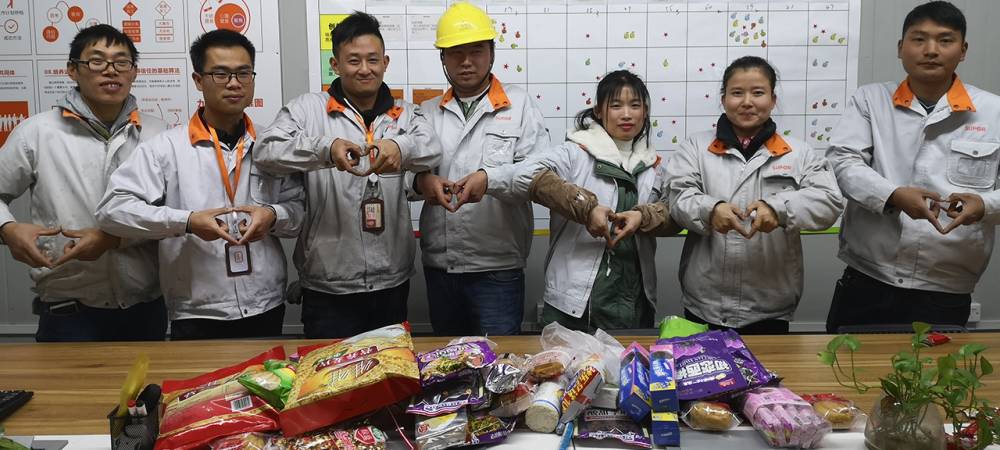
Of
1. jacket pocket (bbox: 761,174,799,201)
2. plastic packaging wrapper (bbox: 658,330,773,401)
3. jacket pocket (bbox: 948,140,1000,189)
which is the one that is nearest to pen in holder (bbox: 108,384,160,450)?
plastic packaging wrapper (bbox: 658,330,773,401)

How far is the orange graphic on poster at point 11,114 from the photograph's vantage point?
3.32m

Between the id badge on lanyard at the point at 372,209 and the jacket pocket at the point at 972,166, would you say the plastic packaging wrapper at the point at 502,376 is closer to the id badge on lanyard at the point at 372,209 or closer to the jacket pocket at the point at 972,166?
the id badge on lanyard at the point at 372,209

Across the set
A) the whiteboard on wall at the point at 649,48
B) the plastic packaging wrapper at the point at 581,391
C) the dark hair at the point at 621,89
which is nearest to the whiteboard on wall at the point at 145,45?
the whiteboard on wall at the point at 649,48

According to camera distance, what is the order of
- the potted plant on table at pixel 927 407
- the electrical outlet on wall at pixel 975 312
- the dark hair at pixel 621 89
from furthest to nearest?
the electrical outlet on wall at pixel 975 312, the dark hair at pixel 621 89, the potted plant on table at pixel 927 407

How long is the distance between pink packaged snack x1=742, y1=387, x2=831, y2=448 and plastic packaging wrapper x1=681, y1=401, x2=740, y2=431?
4cm

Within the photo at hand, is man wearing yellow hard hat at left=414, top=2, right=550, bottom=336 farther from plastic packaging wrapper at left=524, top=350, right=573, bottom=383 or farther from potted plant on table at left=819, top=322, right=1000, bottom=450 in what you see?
potted plant on table at left=819, top=322, right=1000, bottom=450

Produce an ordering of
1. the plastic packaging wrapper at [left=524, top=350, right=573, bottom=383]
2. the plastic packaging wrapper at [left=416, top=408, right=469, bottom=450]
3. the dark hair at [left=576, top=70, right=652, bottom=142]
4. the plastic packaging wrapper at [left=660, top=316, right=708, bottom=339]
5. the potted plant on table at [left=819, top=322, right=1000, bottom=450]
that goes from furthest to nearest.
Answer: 1. the dark hair at [left=576, top=70, right=652, bottom=142]
2. the plastic packaging wrapper at [left=660, top=316, right=708, bottom=339]
3. the plastic packaging wrapper at [left=524, top=350, right=573, bottom=383]
4. the plastic packaging wrapper at [left=416, top=408, right=469, bottom=450]
5. the potted plant on table at [left=819, top=322, right=1000, bottom=450]

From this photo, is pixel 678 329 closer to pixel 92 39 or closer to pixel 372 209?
pixel 372 209

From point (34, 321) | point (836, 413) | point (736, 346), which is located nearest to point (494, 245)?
point (736, 346)

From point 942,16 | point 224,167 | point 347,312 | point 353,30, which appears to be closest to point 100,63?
point 224,167

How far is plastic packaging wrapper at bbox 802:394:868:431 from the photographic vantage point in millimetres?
1271

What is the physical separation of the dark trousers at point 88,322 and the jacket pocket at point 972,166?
9.15ft

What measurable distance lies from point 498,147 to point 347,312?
2.60 ft

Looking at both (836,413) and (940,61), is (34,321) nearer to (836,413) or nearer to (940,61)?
(836,413)
